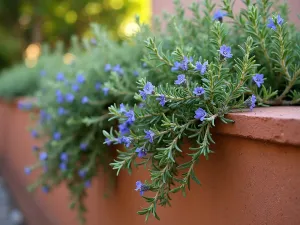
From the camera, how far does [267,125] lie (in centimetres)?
147

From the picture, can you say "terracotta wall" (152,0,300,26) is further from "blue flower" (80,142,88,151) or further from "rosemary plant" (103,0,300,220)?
"blue flower" (80,142,88,151)

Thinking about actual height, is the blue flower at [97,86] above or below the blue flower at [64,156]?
above

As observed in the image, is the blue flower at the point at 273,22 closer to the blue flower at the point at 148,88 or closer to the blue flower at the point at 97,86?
the blue flower at the point at 148,88

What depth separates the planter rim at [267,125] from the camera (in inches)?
53.9

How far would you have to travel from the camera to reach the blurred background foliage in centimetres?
1207

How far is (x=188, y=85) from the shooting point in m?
1.62

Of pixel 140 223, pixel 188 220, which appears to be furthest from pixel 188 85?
pixel 140 223

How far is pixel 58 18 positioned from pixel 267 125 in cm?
1165

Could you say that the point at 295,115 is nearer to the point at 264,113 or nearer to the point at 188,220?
the point at 264,113

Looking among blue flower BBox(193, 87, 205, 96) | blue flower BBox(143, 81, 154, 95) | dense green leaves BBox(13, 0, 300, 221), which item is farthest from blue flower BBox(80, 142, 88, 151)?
blue flower BBox(193, 87, 205, 96)

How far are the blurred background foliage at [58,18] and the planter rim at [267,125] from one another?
10.5 m

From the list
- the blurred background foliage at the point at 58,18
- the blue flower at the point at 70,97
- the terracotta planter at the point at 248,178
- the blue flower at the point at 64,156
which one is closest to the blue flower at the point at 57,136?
the blue flower at the point at 64,156

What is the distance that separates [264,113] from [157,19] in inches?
52.7

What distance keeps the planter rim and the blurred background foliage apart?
34.5 feet
